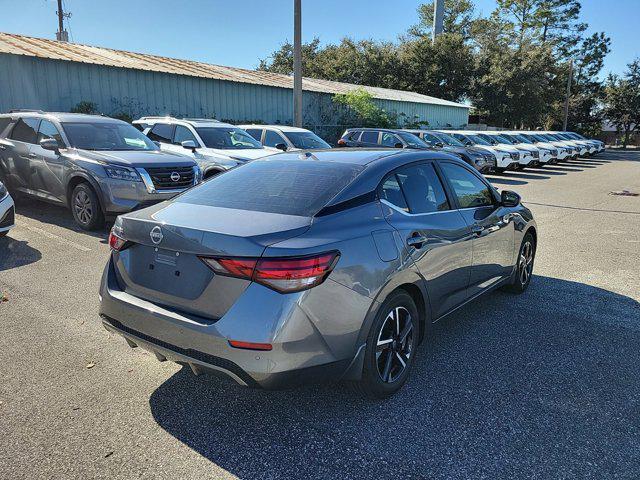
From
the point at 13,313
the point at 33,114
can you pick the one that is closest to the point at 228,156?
the point at 33,114

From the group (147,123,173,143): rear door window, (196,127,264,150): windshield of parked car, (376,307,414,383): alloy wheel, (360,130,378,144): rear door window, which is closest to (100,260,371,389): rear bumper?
(376,307,414,383): alloy wheel

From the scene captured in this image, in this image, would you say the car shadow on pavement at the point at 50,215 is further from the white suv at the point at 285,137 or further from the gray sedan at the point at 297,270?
the white suv at the point at 285,137

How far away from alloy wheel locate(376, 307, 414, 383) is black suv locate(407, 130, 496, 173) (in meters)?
14.7

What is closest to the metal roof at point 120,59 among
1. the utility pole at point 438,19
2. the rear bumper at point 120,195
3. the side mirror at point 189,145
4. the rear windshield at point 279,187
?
the side mirror at point 189,145

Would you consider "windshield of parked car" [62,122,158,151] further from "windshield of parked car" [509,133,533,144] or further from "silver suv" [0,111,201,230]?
"windshield of parked car" [509,133,533,144]

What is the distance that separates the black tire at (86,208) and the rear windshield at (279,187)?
14.9 ft

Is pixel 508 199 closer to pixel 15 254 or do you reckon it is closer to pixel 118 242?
pixel 118 242

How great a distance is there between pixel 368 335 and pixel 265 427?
0.82 meters

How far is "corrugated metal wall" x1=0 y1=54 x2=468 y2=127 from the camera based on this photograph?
14539 millimetres

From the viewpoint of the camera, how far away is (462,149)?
18.0 meters

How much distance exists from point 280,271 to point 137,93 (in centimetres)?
1685

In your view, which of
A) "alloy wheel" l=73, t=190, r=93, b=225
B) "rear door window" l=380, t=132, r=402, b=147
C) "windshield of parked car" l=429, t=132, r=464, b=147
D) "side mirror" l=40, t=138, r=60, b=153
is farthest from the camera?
"windshield of parked car" l=429, t=132, r=464, b=147

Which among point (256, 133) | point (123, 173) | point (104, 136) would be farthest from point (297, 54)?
point (123, 173)

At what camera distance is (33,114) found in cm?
904
